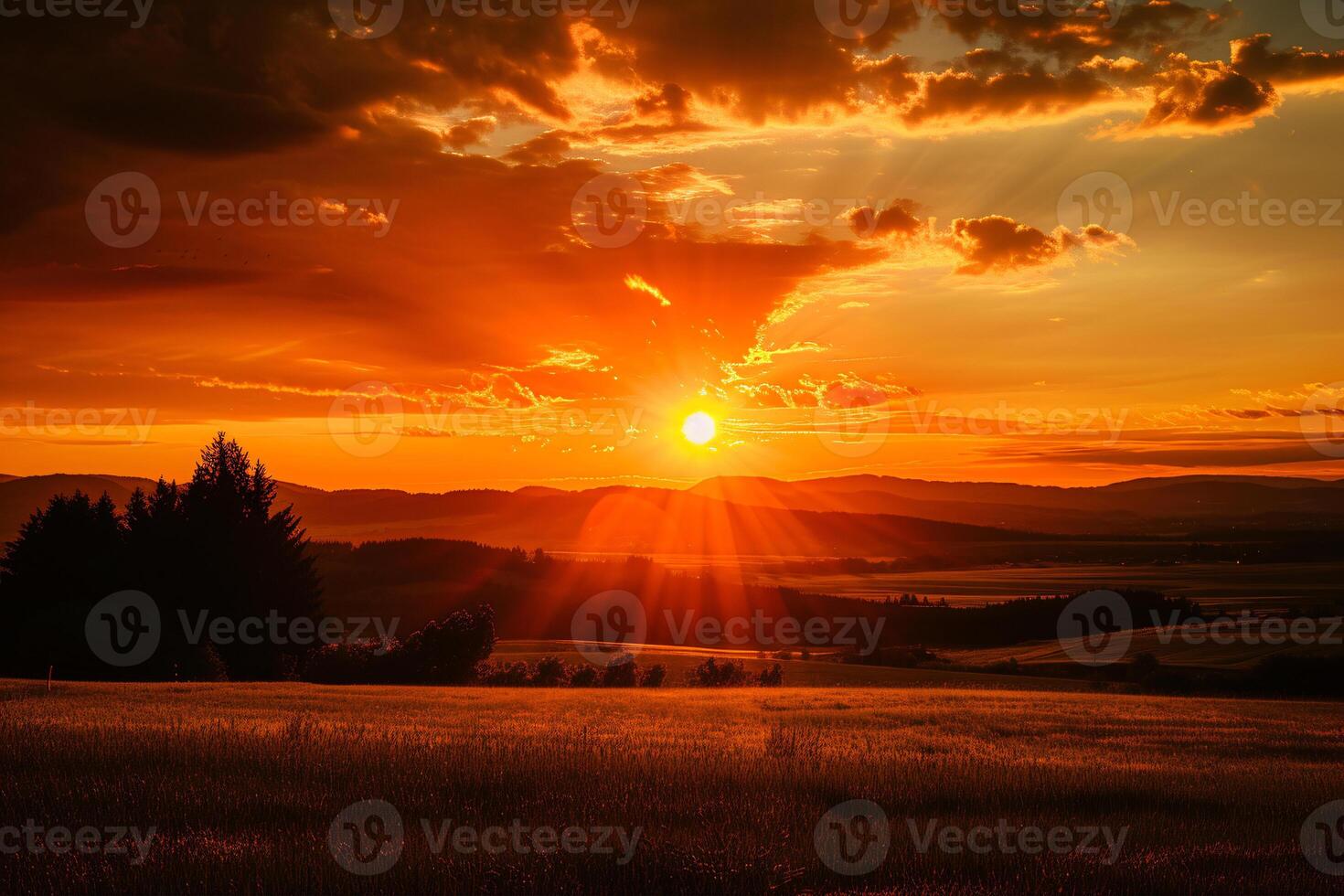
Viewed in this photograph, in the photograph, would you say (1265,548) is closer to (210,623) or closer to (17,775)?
(210,623)

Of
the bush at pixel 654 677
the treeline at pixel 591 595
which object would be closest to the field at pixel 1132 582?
the treeline at pixel 591 595

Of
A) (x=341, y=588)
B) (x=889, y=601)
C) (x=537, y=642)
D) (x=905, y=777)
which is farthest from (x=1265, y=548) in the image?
(x=905, y=777)

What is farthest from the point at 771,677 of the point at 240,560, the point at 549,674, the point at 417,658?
the point at 240,560

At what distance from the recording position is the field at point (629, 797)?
8.16 meters

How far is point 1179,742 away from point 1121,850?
16.1 metres

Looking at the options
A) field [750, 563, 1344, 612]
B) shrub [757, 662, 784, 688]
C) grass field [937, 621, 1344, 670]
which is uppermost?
field [750, 563, 1344, 612]

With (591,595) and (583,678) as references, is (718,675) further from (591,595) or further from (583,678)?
(591,595)

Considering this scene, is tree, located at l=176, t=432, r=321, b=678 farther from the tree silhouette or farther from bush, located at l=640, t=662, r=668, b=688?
bush, located at l=640, t=662, r=668, b=688

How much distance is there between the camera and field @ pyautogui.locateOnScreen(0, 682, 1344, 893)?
816 cm

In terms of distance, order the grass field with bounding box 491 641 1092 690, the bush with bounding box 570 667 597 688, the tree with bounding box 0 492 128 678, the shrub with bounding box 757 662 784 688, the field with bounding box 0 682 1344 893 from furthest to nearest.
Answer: the bush with bounding box 570 667 597 688, the shrub with bounding box 757 662 784 688, the grass field with bounding box 491 641 1092 690, the tree with bounding box 0 492 128 678, the field with bounding box 0 682 1344 893

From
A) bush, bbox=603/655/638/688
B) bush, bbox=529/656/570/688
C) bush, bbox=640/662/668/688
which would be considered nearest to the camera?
bush, bbox=529/656/570/688

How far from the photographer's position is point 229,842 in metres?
8.74

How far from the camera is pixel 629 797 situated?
35.6ft

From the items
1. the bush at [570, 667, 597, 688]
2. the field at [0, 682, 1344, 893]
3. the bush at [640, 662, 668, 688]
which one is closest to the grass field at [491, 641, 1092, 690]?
the bush at [640, 662, 668, 688]
